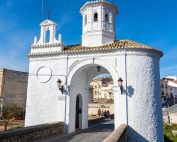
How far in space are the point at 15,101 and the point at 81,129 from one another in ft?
60.1

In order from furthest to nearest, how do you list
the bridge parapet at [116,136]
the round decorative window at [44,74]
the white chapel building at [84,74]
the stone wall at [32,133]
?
the round decorative window at [44,74], the white chapel building at [84,74], the stone wall at [32,133], the bridge parapet at [116,136]

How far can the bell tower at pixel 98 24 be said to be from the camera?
1534cm

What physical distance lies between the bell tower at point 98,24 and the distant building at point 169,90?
48278 mm

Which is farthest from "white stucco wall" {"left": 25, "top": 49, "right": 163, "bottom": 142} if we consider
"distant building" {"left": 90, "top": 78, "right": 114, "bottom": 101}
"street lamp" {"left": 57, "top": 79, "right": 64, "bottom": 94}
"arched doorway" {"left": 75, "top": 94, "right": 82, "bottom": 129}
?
"distant building" {"left": 90, "top": 78, "right": 114, "bottom": 101}

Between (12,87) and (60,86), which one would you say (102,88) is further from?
(60,86)

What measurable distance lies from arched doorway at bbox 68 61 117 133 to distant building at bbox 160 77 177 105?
47.5 metres

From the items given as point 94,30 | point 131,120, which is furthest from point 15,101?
point 131,120

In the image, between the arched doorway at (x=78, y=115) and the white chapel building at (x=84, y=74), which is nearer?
the white chapel building at (x=84, y=74)

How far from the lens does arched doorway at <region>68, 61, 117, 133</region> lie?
14227 millimetres

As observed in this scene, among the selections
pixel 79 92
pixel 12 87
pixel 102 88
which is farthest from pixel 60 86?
pixel 102 88

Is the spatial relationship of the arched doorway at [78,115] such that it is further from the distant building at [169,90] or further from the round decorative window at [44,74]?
the distant building at [169,90]

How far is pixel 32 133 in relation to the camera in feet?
33.5

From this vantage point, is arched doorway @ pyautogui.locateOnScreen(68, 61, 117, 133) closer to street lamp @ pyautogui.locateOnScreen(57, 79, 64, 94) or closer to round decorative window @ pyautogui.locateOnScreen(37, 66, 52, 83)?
street lamp @ pyautogui.locateOnScreen(57, 79, 64, 94)

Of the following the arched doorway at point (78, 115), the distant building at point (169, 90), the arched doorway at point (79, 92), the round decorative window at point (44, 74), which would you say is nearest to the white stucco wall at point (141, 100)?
the arched doorway at point (79, 92)
